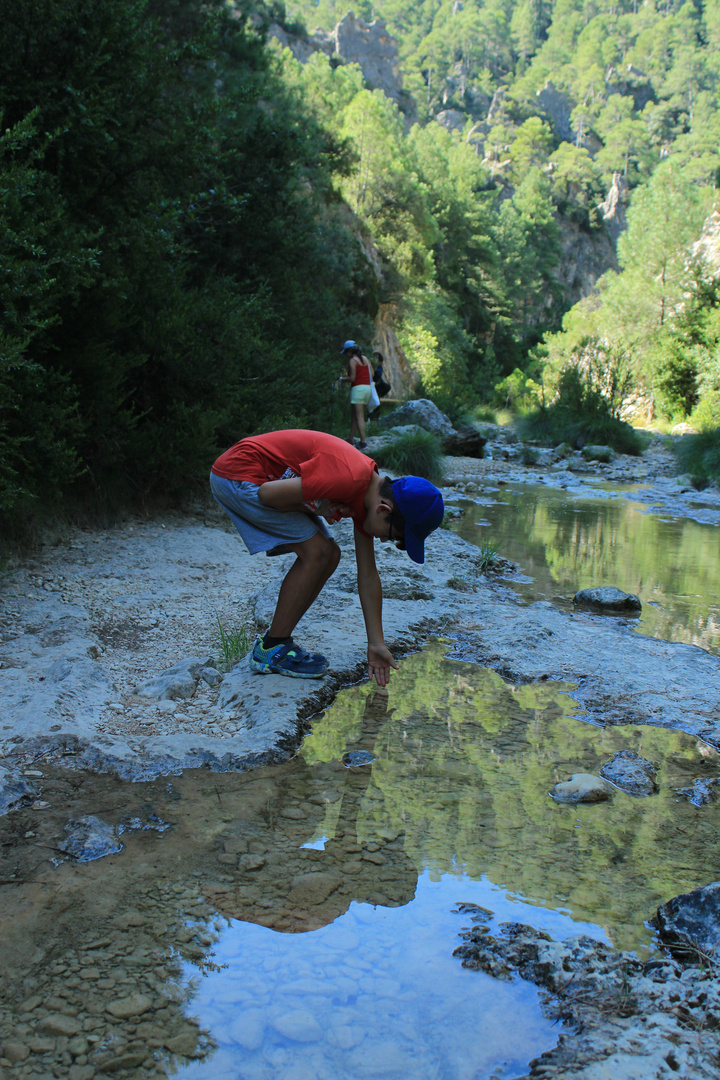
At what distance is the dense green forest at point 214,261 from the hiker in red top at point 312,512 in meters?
1.87

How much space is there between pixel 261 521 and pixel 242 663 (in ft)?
2.64

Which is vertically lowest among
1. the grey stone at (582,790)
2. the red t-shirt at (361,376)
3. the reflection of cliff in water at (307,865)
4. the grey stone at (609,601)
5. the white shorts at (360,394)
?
the grey stone at (609,601)

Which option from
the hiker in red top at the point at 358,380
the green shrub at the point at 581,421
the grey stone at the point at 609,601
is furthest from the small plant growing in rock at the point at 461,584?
the green shrub at the point at 581,421

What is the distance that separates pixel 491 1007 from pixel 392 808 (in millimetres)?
955

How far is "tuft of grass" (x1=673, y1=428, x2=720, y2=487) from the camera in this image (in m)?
→ 14.5

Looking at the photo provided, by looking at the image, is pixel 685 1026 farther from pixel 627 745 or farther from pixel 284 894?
pixel 627 745

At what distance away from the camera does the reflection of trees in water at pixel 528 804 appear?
2.31 meters

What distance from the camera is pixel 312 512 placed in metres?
3.60

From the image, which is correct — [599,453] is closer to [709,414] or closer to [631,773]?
[709,414]

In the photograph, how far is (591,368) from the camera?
71.5 feet

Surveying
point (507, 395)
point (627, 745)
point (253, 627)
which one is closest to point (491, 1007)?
point (627, 745)

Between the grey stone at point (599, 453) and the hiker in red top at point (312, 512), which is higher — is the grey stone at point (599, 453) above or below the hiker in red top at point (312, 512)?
below

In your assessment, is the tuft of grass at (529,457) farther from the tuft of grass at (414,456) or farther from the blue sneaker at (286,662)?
the blue sneaker at (286,662)

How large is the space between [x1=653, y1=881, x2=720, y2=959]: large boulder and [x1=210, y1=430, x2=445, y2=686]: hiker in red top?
5.21 ft
